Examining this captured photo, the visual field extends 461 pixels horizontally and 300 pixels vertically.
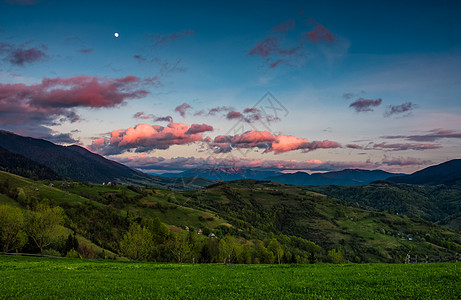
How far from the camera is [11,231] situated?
8338cm

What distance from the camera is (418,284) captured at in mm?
20562

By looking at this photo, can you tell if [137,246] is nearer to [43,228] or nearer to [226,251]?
[43,228]

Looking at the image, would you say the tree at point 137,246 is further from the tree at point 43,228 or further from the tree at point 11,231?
the tree at point 11,231

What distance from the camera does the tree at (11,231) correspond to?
270ft

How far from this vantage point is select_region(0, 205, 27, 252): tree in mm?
82188

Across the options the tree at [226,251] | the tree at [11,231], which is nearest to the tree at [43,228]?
the tree at [11,231]

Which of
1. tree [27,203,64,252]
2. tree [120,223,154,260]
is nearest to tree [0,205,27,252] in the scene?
tree [27,203,64,252]

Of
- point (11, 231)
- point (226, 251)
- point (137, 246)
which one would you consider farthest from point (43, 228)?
point (226, 251)

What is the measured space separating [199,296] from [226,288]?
3.61 meters

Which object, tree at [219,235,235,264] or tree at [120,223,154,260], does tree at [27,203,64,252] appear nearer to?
tree at [120,223,154,260]

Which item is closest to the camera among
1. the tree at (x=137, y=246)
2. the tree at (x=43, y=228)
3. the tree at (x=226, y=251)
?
the tree at (x=43, y=228)

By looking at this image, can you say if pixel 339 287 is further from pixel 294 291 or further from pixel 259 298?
pixel 259 298

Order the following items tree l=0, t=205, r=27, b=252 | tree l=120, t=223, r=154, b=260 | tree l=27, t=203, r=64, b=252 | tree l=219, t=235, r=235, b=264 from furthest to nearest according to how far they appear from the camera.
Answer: tree l=219, t=235, r=235, b=264, tree l=120, t=223, r=154, b=260, tree l=27, t=203, r=64, b=252, tree l=0, t=205, r=27, b=252

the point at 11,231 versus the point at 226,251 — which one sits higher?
the point at 11,231
